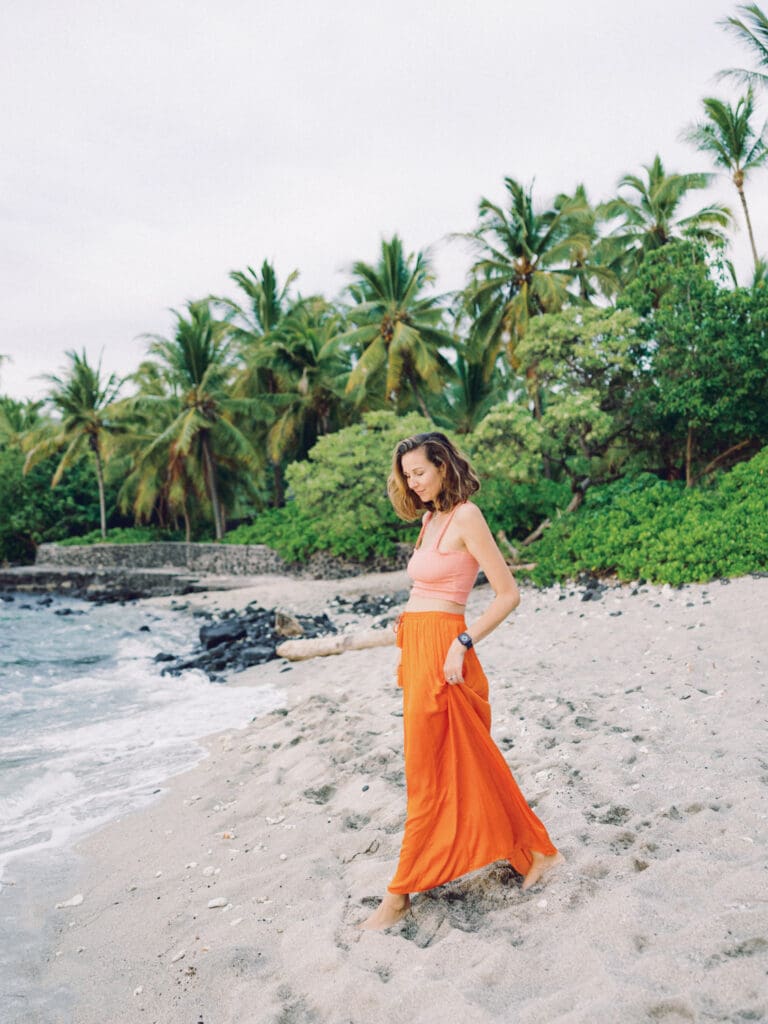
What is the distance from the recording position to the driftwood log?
339 inches

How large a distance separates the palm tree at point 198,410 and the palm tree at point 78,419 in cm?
233

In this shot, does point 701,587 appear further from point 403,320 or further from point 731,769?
point 403,320

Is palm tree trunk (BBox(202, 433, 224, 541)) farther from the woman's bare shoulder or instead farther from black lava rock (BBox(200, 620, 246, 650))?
the woman's bare shoulder

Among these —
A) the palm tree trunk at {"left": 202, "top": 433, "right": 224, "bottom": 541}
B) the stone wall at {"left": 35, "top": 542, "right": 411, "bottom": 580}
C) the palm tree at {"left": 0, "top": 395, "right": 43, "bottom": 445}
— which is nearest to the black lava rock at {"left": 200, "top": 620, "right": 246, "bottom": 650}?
the stone wall at {"left": 35, "top": 542, "right": 411, "bottom": 580}

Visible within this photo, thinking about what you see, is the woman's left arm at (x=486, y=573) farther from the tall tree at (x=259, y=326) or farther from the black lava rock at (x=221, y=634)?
the tall tree at (x=259, y=326)

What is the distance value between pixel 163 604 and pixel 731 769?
16.4m

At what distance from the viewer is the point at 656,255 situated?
52.1 ft

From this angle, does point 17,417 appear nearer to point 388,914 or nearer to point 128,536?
point 128,536

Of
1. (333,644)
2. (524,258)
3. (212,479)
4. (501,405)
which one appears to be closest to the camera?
(333,644)

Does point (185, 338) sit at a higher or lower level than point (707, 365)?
higher

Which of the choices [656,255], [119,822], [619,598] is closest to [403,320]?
[656,255]

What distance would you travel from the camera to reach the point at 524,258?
20156 mm

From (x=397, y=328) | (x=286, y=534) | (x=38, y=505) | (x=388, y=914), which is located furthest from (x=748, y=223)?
(x=38, y=505)

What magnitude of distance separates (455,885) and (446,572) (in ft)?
4.03
